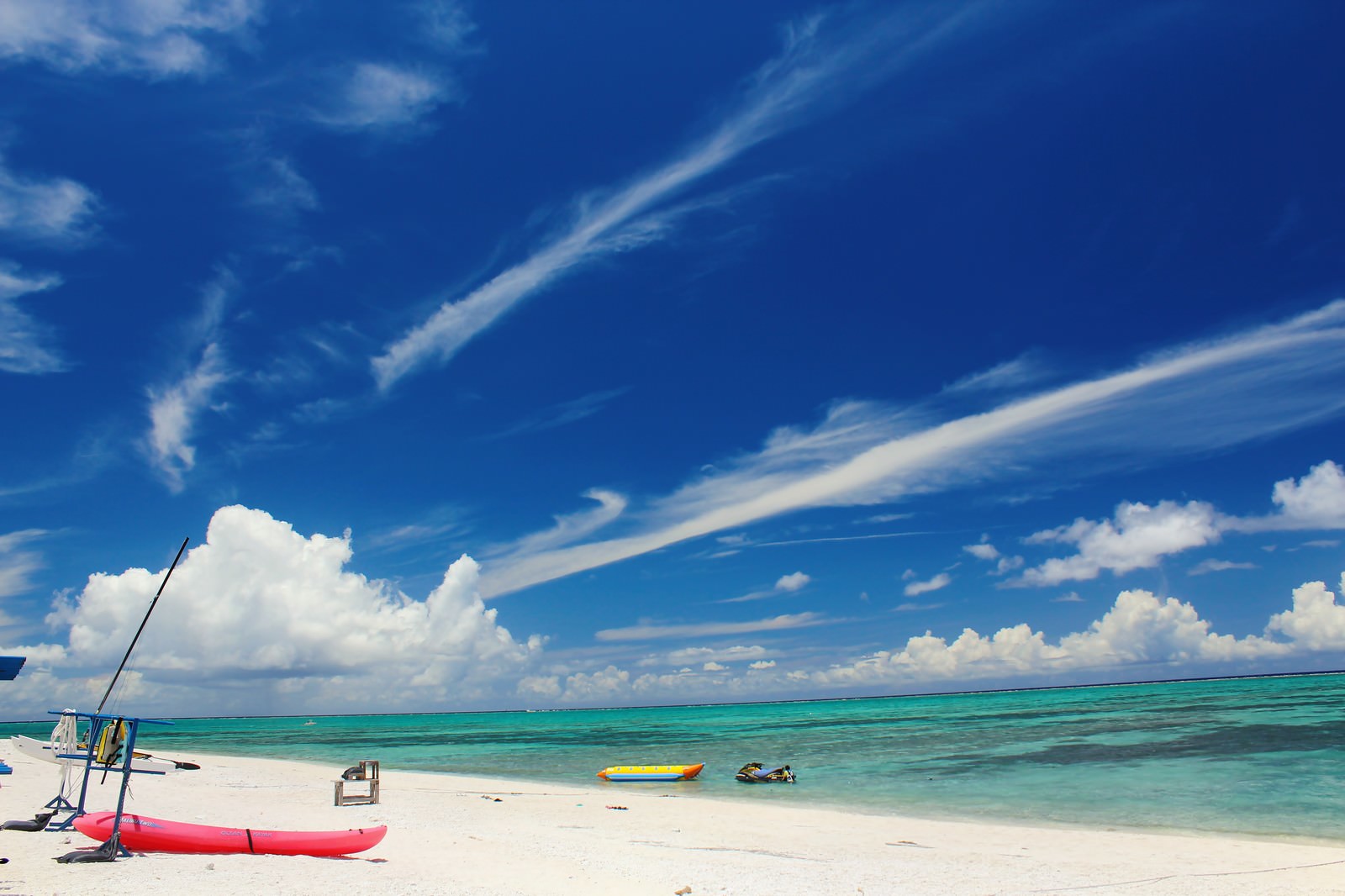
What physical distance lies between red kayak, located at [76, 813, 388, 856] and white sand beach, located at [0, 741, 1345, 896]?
0.29 m

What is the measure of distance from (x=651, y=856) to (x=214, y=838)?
929 cm

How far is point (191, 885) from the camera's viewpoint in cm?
1187

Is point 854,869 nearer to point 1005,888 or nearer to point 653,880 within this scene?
point 1005,888

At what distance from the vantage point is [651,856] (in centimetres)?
1741

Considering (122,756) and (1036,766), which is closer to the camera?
(122,756)

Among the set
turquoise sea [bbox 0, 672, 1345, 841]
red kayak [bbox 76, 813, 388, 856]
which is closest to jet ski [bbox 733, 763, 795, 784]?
turquoise sea [bbox 0, 672, 1345, 841]

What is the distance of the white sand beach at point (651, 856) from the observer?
516 inches

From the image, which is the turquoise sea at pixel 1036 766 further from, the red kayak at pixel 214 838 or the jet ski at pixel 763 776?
the red kayak at pixel 214 838

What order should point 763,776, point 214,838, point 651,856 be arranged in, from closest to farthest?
point 214,838, point 651,856, point 763,776

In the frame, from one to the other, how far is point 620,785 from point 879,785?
13.1 metres

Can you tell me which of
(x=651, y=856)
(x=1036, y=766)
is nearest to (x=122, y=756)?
(x=651, y=856)

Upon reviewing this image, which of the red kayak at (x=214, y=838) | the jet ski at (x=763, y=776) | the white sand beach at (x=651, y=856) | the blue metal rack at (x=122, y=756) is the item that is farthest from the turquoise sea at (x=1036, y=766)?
the blue metal rack at (x=122, y=756)

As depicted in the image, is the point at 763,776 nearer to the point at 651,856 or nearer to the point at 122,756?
the point at 651,856

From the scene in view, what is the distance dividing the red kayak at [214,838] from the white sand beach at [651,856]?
290 millimetres
